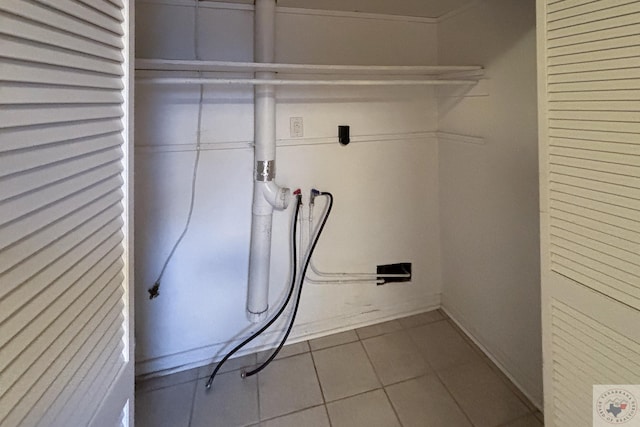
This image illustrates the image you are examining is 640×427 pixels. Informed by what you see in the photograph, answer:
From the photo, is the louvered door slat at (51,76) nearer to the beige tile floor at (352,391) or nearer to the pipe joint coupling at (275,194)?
the pipe joint coupling at (275,194)

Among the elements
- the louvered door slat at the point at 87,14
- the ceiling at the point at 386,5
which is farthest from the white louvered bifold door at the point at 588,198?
the ceiling at the point at 386,5

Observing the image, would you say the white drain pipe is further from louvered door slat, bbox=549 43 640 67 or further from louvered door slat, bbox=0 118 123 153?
louvered door slat, bbox=549 43 640 67

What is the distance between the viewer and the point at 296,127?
6.44ft

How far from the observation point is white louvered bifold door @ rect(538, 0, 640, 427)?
0.70 meters

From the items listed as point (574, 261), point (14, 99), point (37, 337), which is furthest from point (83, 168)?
point (574, 261)

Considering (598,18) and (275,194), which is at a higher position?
(598,18)

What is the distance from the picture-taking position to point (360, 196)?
2.18 meters

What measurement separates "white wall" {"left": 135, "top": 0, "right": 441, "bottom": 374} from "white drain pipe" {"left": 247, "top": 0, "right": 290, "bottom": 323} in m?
0.12

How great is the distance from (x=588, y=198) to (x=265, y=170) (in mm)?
1366

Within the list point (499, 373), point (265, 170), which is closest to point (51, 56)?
point (265, 170)

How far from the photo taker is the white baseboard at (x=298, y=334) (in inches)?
75.2

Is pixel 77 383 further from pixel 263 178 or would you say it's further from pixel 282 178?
pixel 282 178

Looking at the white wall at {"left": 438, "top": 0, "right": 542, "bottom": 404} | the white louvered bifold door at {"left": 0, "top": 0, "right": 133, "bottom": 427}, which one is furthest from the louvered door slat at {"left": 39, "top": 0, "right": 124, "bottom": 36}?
the white wall at {"left": 438, "top": 0, "right": 542, "bottom": 404}

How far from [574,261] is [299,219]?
1.42 metres
